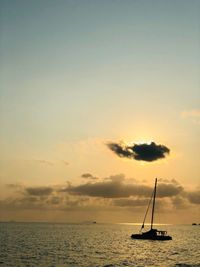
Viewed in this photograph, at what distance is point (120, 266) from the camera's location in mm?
79250

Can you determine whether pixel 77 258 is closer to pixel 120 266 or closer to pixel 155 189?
pixel 120 266

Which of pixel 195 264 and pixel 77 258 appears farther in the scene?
pixel 77 258

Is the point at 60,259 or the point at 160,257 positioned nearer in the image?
the point at 60,259

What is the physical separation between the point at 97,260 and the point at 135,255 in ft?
48.0

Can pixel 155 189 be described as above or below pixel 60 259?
above

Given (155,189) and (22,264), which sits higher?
(155,189)

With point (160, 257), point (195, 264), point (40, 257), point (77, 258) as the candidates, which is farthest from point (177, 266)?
point (40, 257)

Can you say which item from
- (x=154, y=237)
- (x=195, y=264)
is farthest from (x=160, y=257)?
(x=154, y=237)

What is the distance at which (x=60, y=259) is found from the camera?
89938 mm

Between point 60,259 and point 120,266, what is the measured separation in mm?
16194

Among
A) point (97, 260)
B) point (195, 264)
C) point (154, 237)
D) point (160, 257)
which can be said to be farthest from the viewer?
point (154, 237)

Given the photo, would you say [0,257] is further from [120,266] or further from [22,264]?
[120,266]

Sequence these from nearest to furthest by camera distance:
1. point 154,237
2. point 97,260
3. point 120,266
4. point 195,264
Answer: point 120,266
point 195,264
point 97,260
point 154,237

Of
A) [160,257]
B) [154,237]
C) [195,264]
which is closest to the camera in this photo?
[195,264]
